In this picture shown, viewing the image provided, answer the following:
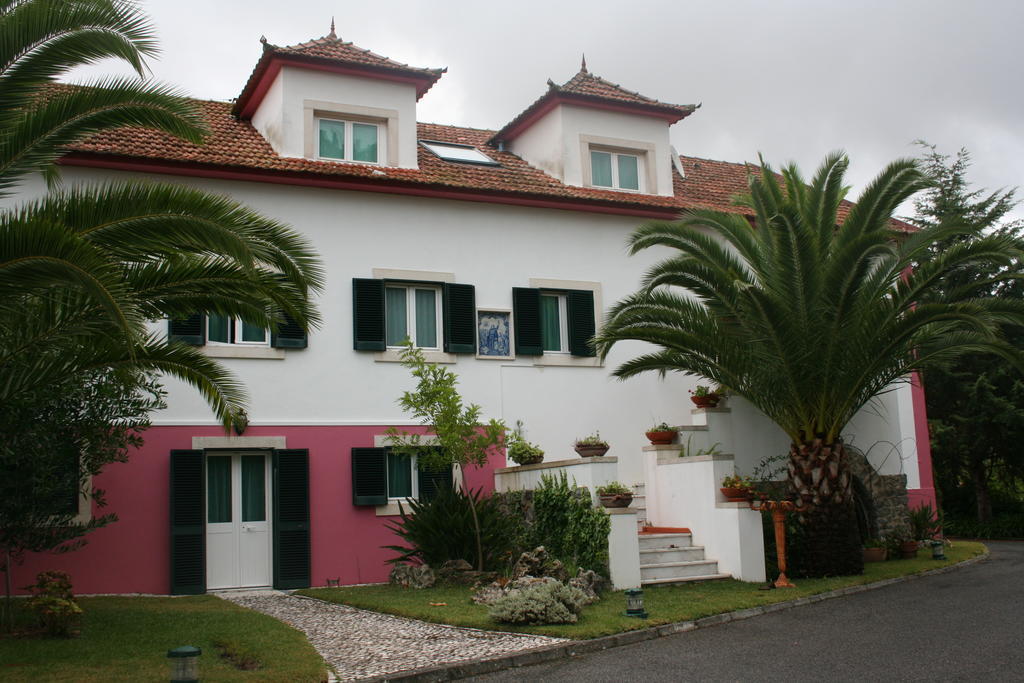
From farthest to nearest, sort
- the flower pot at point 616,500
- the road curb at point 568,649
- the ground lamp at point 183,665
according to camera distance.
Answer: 1. the flower pot at point 616,500
2. the road curb at point 568,649
3. the ground lamp at point 183,665

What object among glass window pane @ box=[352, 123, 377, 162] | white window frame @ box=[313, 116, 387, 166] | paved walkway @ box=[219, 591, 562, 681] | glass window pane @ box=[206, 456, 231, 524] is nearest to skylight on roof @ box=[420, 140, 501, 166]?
white window frame @ box=[313, 116, 387, 166]

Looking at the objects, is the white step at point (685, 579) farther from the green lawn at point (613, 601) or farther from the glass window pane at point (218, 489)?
the glass window pane at point (218, 489)

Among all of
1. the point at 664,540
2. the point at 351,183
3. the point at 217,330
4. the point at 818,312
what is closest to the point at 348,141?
the point at 351,183

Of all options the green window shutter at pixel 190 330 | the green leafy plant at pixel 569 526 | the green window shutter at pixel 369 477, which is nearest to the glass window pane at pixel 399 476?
the green window shutter at pixel 369 477

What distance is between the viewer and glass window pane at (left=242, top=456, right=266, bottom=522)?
15.1 meters

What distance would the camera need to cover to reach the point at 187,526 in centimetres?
1430

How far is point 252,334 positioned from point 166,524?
309 cm

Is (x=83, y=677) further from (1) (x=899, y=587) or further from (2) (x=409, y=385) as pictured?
(1) (x=899, y=587)

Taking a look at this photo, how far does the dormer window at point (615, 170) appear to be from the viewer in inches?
760

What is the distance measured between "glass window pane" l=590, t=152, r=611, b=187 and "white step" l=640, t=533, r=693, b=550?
7.46 m

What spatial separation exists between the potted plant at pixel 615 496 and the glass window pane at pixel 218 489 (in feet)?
18.9

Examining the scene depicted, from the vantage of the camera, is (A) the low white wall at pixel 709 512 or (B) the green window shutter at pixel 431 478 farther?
(B) the green window shutter at pixel 431 478

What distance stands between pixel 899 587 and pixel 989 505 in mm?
14607

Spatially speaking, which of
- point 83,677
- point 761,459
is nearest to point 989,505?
point 761,459
